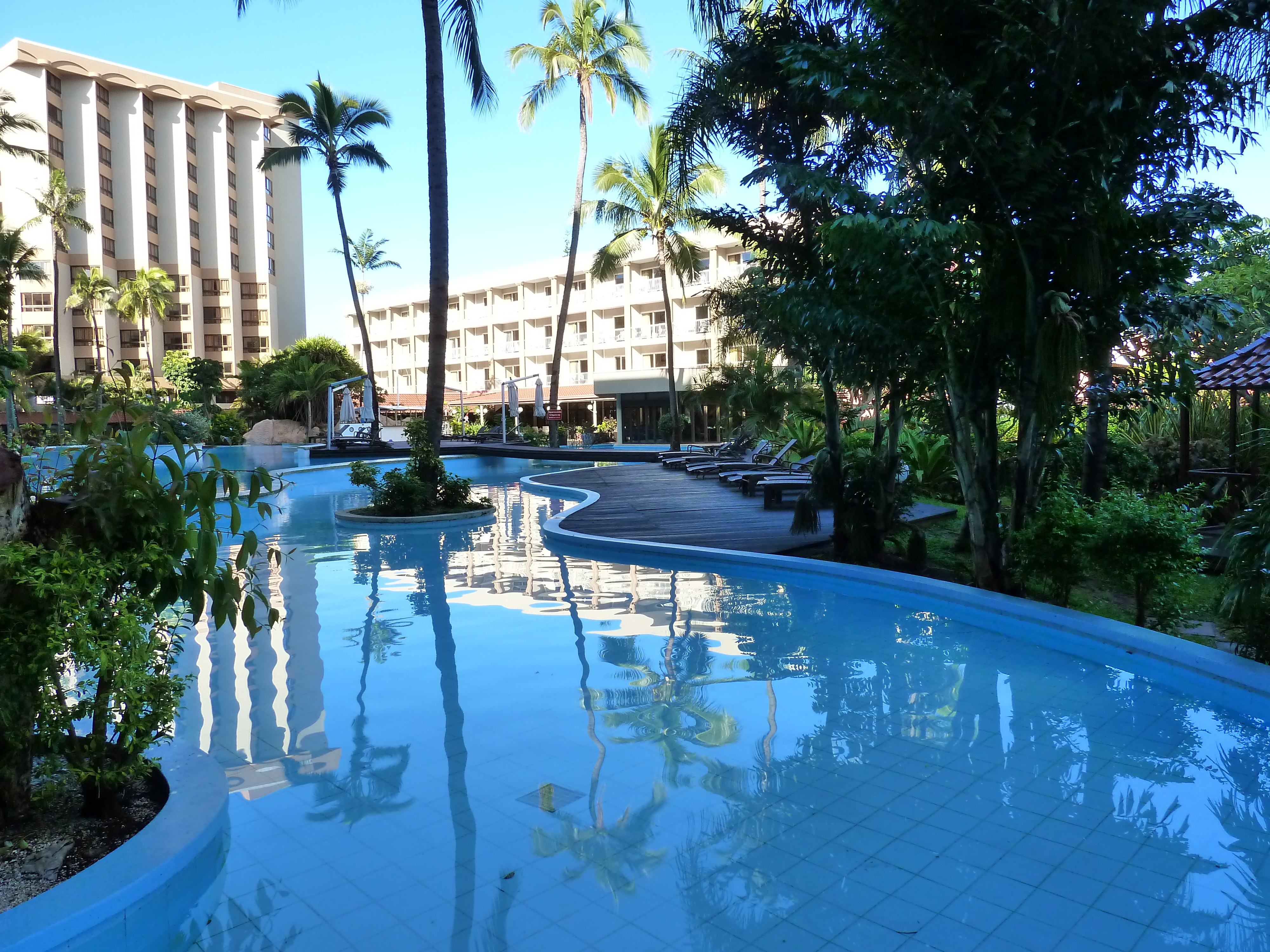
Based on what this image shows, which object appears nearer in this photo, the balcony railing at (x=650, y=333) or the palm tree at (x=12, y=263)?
the palm tree at (x=12, y=263)

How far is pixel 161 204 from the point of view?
6006cm

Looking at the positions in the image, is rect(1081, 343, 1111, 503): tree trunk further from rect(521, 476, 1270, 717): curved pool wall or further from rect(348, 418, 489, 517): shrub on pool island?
rect(348, 418, 489, 517): shrub on pool island

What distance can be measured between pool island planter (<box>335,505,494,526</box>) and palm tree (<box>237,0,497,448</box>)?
1.46 metres

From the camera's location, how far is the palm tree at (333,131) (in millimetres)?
30984

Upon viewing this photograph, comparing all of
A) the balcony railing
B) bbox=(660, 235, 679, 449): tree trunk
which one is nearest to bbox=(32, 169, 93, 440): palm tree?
bbox=(660, 235, 679, 449): tree trunk

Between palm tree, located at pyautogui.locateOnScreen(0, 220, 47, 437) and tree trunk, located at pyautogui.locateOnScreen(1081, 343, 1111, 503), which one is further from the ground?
palm tree, located at pyautogui.locateOnScreen(0, 220, 47, 437)

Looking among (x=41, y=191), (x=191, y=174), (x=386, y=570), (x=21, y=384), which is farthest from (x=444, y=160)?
(x=191, y=174)

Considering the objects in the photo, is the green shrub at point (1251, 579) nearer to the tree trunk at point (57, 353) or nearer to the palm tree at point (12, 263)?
the tree trunk at point (57, 353)

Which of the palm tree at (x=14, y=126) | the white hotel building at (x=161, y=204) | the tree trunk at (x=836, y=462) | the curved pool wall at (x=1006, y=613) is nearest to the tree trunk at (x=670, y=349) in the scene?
the curved pool wall at (x=1006, y=613)

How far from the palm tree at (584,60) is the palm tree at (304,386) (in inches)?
582

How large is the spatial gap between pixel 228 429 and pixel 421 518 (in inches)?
1073

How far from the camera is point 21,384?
3.62 metres

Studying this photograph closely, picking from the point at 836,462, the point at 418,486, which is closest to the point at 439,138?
the point at 418,486

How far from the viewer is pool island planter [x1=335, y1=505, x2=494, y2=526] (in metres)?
14.3
